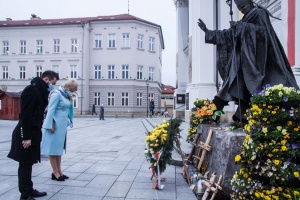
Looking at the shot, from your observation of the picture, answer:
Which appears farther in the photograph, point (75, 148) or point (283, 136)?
point (75, 148)

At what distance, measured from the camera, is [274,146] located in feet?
9.89

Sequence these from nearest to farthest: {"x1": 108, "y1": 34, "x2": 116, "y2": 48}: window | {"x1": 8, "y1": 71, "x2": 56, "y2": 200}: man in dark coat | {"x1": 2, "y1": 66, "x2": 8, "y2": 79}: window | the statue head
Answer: {"x1": 8, "y1": 71, "x2": 56, "y2": 200}: man in dark coat < the statue head < {"x1": 108, "y1": 34, "x2": 116, "y2": 48}: window < {"x1": 2, "y1": 66, "x2": 8, "y2": 79}: window

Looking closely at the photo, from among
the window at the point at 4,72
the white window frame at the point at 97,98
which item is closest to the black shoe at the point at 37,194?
the white window frame at the point at 97,98

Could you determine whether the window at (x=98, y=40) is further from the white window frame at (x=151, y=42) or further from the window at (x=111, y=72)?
the white window frame at (x=151, y=42)

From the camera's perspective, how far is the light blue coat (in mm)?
4953

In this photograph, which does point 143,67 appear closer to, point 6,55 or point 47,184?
point 6,55

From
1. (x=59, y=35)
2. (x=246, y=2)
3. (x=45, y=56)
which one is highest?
(x=59, y=35)

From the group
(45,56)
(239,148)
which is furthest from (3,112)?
(239,148)

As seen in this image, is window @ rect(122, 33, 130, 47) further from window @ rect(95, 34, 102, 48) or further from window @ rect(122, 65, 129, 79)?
window @ rect(95, 34, 102, 48)

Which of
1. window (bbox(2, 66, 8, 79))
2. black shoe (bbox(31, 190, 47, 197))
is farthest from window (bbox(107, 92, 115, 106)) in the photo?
black shoe (bbox(31, 190, 47, 197))

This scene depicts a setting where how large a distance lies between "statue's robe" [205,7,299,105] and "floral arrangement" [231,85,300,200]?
1.27 meters

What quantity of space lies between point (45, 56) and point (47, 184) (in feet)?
149

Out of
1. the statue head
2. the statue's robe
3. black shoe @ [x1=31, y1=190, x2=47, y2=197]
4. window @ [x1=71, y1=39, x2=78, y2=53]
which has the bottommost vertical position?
black shoe @ [x1=31, y1=190, x2=47, y2=197]

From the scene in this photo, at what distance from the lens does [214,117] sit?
6016 mm
